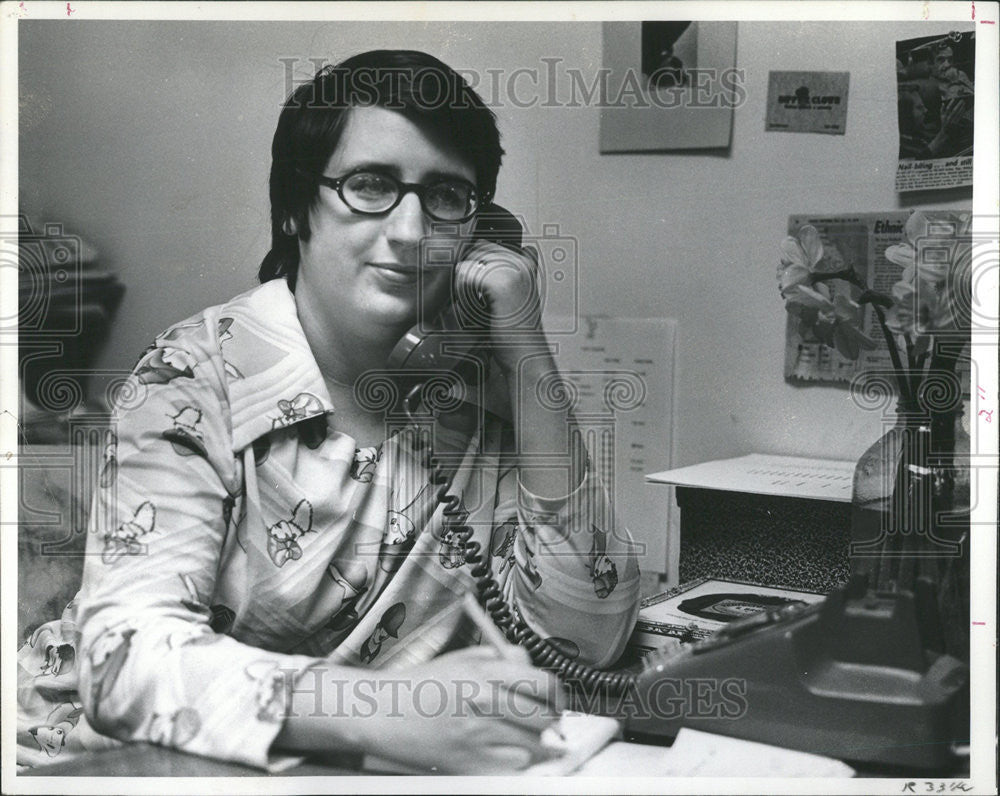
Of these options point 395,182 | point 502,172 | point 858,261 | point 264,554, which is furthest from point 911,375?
point 264,554

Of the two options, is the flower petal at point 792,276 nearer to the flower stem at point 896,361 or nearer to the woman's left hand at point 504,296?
the flower stem at point 896,361

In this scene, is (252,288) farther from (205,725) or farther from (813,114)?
(813,114)

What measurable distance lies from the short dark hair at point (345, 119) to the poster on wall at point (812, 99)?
380 mm

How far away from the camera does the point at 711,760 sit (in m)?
1.25

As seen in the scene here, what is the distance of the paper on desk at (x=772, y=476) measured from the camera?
1259mm

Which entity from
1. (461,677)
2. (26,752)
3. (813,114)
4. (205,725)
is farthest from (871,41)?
(26,752)

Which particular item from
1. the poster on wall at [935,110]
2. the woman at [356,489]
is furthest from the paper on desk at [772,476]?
the poster on wall at [935,110]

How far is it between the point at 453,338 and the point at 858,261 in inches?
21.6

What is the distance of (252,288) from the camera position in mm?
1271

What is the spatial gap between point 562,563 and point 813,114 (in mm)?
683

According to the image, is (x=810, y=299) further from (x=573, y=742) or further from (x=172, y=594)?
(x=172, y=594)

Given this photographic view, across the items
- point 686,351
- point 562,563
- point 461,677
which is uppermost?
point 686,351

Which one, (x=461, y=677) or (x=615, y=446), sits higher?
(x=615, y=446)

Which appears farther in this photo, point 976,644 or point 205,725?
point 976,644
